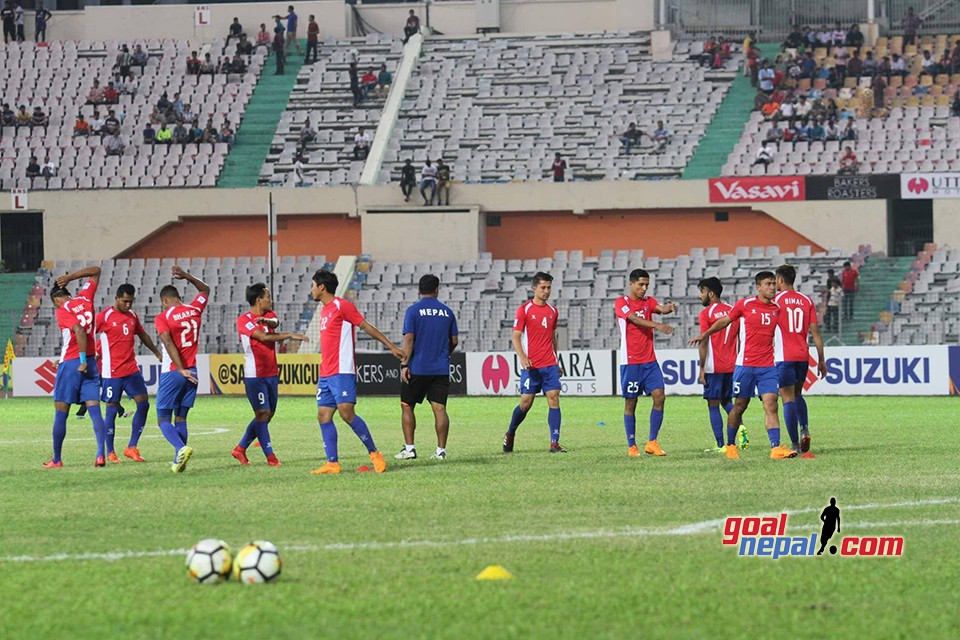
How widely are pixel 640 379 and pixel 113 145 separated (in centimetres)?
3832

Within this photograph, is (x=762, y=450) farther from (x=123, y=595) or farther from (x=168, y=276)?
(x=168, y=276)

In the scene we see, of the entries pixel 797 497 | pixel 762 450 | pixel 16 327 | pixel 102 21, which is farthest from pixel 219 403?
pixel 102 21

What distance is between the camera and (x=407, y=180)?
4828cm

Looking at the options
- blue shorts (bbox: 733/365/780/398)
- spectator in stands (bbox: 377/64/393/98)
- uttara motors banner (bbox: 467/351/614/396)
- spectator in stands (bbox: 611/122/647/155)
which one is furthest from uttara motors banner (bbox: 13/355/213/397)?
blue shorts (bbox: 733/365/780/398)

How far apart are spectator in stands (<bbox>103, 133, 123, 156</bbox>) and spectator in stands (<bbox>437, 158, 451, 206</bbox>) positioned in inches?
455

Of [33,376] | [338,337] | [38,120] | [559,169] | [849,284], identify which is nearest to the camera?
[338,337]

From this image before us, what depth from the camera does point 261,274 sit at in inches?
1843

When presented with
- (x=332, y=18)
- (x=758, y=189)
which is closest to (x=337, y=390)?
(x=758, y=189)

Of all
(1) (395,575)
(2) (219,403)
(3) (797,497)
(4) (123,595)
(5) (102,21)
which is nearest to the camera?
(4) (123,595)

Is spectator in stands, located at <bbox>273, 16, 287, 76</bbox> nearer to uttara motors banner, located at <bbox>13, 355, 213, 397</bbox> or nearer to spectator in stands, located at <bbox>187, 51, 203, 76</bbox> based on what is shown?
spectator in stands, located at <bbox>187, 51, 203, 76</bbox>

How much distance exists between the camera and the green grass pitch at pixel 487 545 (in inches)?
277

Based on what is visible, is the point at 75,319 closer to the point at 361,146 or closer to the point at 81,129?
the point at 361,146

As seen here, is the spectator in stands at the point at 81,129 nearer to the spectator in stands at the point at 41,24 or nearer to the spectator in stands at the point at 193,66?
the spectator in stands at the point at 193,66

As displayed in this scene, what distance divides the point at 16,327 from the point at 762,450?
100.0 ft
